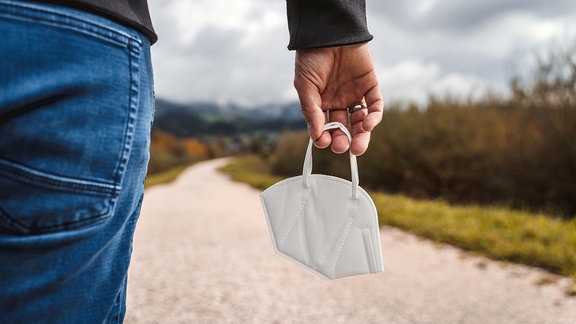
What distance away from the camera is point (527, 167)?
10.3m

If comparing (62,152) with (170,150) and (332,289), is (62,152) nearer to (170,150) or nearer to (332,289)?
(332,289)

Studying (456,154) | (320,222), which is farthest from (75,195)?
Result: (456,154)

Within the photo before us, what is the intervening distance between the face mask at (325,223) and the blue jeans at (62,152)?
60 centimetres

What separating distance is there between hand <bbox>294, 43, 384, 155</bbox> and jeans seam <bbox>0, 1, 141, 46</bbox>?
503mm

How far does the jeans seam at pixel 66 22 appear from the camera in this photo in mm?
658

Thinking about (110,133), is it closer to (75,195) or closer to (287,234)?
(75,195)

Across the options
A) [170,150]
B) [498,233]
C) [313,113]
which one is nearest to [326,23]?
[313,113]

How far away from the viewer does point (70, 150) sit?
698 millimetres

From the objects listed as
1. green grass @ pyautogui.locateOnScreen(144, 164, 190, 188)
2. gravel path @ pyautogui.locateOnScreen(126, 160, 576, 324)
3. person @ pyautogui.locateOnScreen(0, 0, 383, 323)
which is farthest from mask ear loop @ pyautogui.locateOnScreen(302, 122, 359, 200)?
green grass @ pyautogui.locateOnScreen(144, 164, 190, 188)

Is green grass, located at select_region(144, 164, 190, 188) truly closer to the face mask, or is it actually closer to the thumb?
the face mask

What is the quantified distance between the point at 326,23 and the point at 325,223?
0.52m

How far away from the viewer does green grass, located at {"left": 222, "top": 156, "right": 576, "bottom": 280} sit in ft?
15.8

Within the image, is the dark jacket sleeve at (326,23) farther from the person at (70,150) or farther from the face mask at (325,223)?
the person at (70,150)

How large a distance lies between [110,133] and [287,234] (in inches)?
28.9
